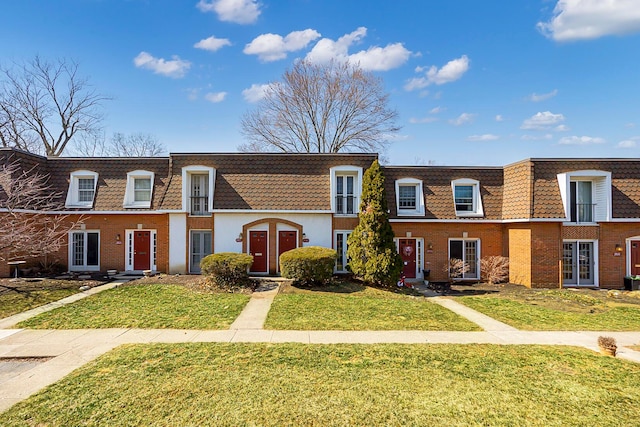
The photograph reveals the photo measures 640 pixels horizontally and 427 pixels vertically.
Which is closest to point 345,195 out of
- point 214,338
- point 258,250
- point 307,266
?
point 307,266

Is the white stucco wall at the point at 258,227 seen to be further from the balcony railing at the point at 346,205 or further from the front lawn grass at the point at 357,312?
the front lawn grass at the point at 357,312

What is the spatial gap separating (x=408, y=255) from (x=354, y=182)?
188 inches

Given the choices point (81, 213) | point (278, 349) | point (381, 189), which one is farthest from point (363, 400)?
point (81, 213)

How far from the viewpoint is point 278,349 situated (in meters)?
7.68

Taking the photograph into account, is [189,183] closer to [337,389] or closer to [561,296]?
[337,389]

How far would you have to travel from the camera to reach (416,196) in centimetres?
1827

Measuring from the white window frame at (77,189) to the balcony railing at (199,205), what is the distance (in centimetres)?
530

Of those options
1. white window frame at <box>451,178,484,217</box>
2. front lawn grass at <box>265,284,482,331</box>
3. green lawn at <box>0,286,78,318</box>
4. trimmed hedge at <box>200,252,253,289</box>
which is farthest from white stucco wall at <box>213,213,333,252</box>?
white window frame at <box>451,178,484,217</box>

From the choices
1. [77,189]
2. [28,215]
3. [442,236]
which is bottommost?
[442,236]

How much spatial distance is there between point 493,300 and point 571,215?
Result: 7.10 m

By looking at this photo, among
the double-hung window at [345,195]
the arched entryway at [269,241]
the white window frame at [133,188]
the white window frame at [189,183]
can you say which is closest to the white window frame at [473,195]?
the double-hung window at [345,195]

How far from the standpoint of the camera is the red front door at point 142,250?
1791 centimetres

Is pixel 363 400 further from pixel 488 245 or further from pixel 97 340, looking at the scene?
pixel 488 245

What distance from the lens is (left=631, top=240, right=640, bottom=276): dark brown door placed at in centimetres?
1658
